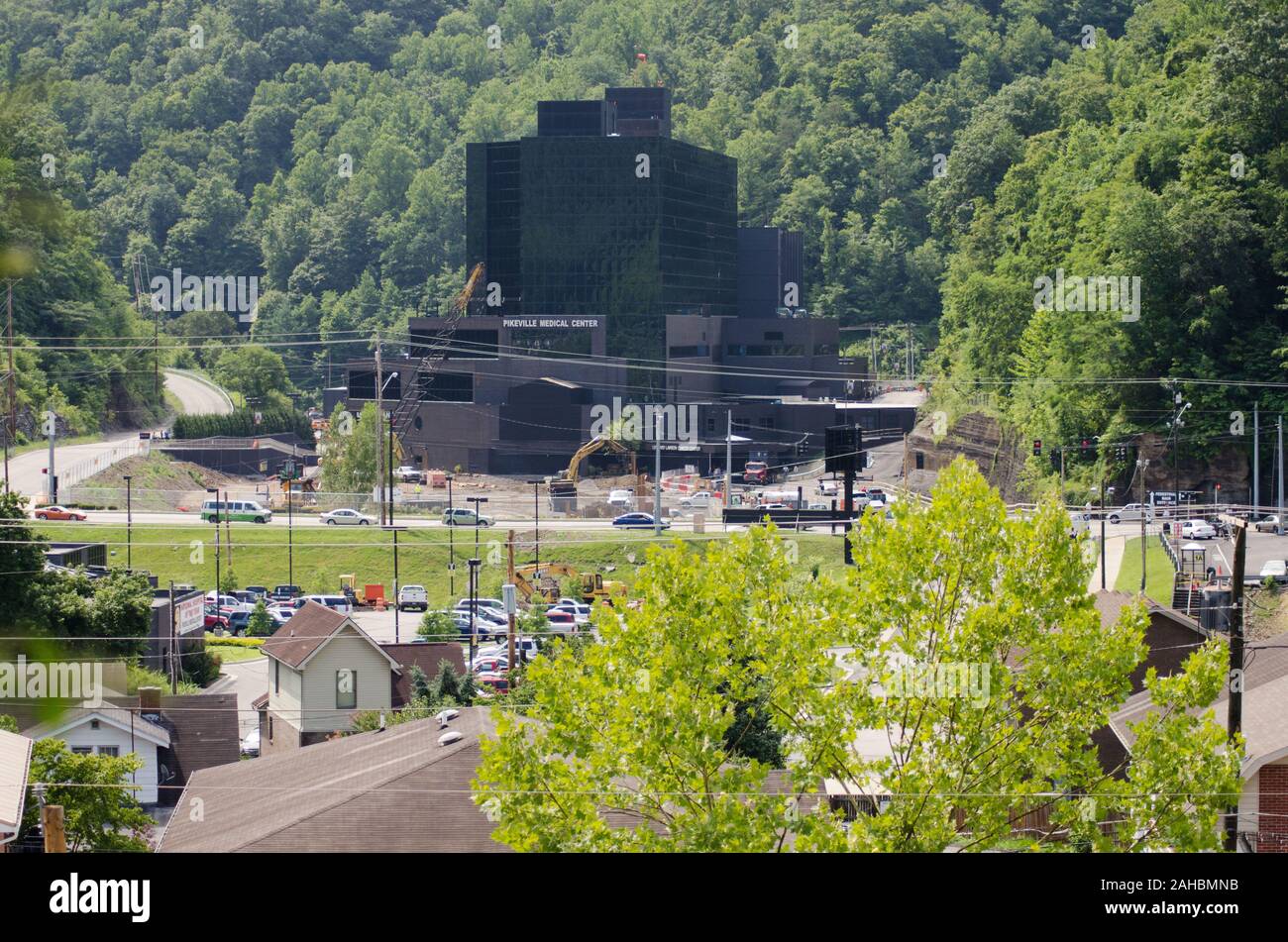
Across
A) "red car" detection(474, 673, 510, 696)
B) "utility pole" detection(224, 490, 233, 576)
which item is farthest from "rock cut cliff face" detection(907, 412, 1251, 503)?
"utility pole" detection(224, 490, 233, 576)

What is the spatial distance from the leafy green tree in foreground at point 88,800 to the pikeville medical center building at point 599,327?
7334cm

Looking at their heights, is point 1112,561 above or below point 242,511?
below

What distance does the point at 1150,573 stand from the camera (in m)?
55.1

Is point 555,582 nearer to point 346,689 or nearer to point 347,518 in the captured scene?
point 347,518

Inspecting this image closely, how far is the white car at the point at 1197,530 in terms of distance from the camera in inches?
2495

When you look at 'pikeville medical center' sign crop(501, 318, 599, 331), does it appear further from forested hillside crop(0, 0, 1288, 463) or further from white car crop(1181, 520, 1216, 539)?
white car crop(1181, 520, 1216, 539)

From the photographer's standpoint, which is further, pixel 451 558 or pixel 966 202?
pixel 966 202

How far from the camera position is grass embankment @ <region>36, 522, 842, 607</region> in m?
66.4

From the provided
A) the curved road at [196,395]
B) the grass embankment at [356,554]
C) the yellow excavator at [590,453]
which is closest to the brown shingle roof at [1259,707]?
the grass embankment at [356,554]

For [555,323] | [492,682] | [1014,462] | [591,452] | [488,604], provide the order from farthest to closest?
[555,323] < [591,452] < [1014,462] < [488,604] < [492,682]

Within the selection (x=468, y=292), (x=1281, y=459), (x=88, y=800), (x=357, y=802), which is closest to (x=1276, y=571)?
(x=1281, y=459)

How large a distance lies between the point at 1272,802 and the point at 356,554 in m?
51.8

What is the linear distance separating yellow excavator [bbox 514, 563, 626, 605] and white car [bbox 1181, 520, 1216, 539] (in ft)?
70.6
